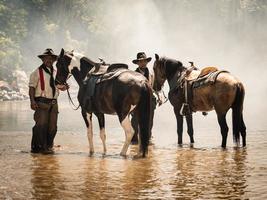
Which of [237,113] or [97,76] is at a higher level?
[97,76]

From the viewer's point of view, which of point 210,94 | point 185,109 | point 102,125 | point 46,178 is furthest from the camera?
point 185,109

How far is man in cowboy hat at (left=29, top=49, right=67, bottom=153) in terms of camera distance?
1115 cm

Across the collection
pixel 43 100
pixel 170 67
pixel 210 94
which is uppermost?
pixel 170 67

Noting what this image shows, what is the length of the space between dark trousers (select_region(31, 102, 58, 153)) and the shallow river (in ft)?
1.07

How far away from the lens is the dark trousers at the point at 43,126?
1127cm

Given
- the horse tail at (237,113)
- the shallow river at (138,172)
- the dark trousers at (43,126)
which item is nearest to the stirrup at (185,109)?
the shallow river at (138,172)

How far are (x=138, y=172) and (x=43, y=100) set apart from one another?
3947 millimetres

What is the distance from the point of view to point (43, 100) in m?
11.3

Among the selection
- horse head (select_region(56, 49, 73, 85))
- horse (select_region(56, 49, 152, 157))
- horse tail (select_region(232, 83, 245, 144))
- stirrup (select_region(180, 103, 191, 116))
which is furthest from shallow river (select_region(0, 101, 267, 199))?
horse head (select_region(56, 49, 73, 85))

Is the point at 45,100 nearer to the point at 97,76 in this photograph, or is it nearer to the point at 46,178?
the point at 97,76

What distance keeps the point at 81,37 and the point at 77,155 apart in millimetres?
71311

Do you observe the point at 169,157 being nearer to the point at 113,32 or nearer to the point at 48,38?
the point at 48,38

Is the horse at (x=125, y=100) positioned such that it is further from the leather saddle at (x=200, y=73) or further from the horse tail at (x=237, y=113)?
the horse tail at (x=237, y=113)

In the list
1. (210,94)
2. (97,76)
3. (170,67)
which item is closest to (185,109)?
(210,94)
